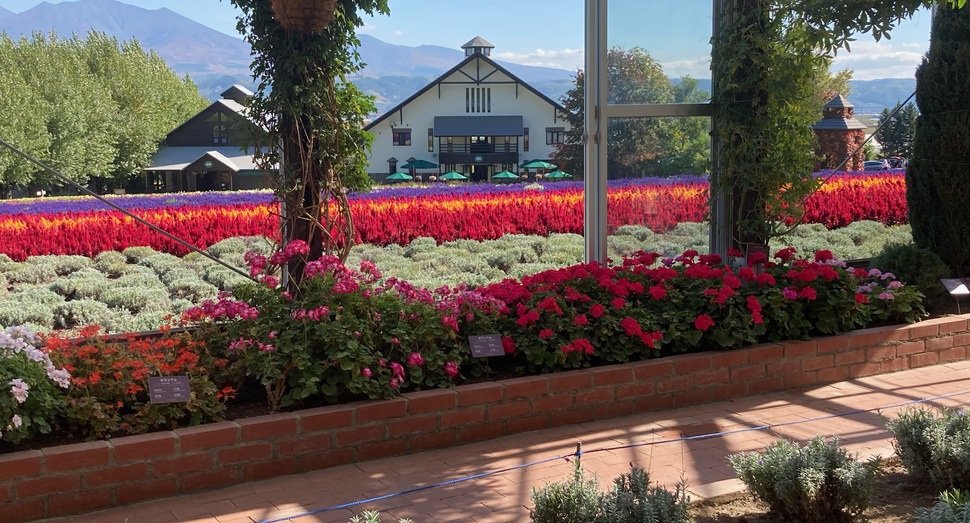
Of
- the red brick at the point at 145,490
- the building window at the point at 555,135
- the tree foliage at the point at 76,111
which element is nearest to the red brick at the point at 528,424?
the red brick at the point at 145,490

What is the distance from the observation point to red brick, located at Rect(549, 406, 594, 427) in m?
4.50

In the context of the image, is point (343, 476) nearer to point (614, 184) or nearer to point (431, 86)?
point (614, 184)

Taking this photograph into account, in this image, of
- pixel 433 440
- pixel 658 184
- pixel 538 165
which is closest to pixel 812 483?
pixel 433 440

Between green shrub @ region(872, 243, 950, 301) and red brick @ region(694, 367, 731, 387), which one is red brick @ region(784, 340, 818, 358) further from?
green shrub @ region(872, 243, 950, 301)

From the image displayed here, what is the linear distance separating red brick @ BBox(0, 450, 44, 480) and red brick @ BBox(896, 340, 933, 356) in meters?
4.98

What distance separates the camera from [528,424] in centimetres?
441

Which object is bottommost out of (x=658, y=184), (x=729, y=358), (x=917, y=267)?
(x=729, y=358)

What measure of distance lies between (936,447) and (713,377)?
1.77 meters

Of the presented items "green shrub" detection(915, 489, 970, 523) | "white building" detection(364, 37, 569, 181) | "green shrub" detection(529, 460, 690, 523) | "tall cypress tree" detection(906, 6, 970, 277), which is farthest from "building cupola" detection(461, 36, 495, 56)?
"green shrub" detection(915, 489, 970, 523)

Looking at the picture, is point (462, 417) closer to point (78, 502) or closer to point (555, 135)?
point (78, 502)

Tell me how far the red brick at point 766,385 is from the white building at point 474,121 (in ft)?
14.4

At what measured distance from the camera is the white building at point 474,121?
31.4 ft

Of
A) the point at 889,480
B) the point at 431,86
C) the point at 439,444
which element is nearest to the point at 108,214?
the point at 431,86

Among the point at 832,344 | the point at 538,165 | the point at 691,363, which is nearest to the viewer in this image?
the point at 691,363
